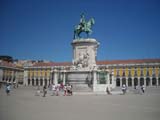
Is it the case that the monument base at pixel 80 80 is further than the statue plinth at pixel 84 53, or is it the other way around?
the statue plinth at pixel 84 53

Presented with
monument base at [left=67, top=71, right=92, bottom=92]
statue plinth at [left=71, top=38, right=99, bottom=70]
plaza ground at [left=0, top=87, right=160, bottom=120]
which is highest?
statue plinth at [left=71, top=38, right=99, bottom=70]

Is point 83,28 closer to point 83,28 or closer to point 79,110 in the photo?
point 83,28

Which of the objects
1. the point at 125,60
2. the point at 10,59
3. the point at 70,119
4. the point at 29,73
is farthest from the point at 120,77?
the point at 70,119

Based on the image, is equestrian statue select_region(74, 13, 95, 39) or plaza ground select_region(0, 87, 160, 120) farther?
equestrian statue select_region(74, 13, 95, 39)

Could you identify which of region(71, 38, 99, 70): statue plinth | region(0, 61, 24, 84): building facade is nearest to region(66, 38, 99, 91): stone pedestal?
region(71, 38, 99, 70): statue plinth

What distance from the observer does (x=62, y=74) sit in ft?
94.4

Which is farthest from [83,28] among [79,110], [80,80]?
[79,110]

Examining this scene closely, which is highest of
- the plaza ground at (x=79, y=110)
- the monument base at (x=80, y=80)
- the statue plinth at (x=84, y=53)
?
the statue plinth at (x=84, y=53)

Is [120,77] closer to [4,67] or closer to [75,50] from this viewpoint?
[4,67]

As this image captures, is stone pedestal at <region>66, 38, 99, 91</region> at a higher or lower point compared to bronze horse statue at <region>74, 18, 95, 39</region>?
lower

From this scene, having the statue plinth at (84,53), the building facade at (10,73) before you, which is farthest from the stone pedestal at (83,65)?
the building facade at (10,73)

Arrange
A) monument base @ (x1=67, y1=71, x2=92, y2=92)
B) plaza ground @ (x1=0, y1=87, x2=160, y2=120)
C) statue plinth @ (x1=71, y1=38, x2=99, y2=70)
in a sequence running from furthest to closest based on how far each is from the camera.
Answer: statue plinth @ (x1=71, y1=38, x2=99, y2=70) → monument base @ (x1=67, y1=71, x2=92, y2=92) → plaza ground @ (x1=0, y1=87, x2=160, y2=120)

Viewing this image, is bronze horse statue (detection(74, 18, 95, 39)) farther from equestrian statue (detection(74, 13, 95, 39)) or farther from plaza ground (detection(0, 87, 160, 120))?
plaza ground (detection(0, 87, 160, 120))

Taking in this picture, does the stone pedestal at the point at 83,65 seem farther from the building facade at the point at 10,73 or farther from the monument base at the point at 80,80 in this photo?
the building facade at the point at 10,73
